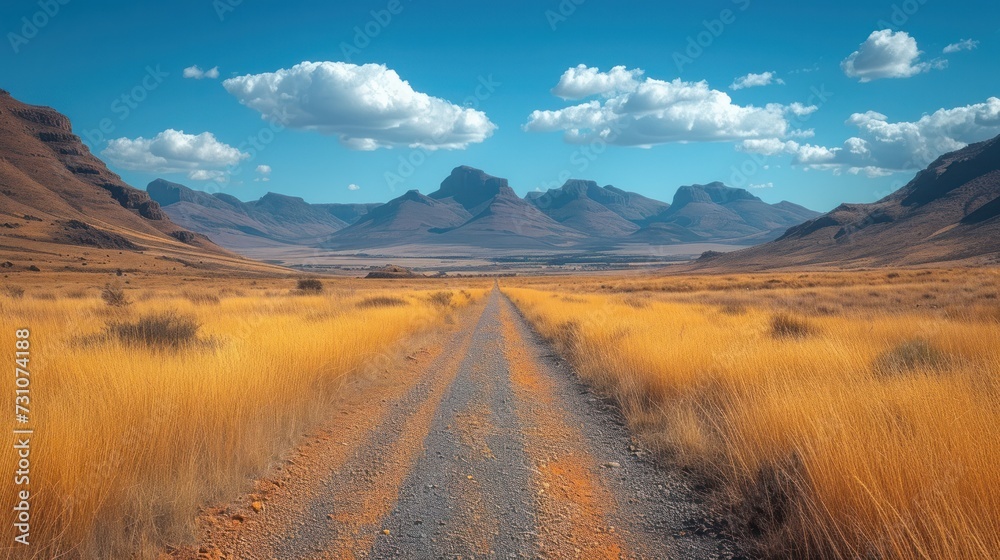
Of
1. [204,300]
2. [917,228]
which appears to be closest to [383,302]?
[204,300]

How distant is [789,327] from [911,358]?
4952 mm

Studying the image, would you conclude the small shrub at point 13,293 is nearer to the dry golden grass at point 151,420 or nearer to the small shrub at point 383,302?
the small shrub at point 383,302

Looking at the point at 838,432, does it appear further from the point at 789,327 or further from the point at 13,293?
the point at 13,293

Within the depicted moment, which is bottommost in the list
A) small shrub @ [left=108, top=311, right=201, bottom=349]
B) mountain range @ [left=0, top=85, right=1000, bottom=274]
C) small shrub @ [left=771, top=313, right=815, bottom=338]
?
small shrub @ [left=771, top=313, right=815, bottom=338]

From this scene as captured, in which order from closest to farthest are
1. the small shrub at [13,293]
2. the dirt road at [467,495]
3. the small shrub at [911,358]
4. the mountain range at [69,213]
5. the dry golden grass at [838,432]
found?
1. the dry golden grass at [838,432]
2. the dirt road at [467,495]
3. the small shrub at [911,358]
4. the small shrub at [13,293]
5. the mountain range at [69,213]

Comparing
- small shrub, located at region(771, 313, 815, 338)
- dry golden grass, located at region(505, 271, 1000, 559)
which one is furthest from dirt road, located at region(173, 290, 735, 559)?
small shrub, located at region(771, 313, 815, 338)

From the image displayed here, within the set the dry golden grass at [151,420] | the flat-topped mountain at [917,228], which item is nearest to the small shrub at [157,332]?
the dry golden grass at [151,420]

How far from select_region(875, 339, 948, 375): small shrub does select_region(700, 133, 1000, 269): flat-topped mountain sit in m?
100

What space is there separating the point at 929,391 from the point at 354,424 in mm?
6676

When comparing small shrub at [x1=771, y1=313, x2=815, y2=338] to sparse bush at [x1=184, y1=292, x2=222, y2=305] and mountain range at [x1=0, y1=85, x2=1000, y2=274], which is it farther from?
mountain range at [x1=0, y1=85, x2=1000, y2=274]

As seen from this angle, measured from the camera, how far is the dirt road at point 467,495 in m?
3.86

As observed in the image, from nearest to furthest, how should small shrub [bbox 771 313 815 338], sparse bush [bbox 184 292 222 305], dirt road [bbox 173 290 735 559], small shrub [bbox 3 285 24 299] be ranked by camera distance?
dirt road [bbox 173 290 735 559], small shrub [bbox 771 313 815 338], small shrub [bbox 3 285 24 299], sparse bush [bbox 184 292 222 305]

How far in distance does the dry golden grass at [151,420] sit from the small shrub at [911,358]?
26.8 feet

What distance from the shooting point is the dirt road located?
152 inches
